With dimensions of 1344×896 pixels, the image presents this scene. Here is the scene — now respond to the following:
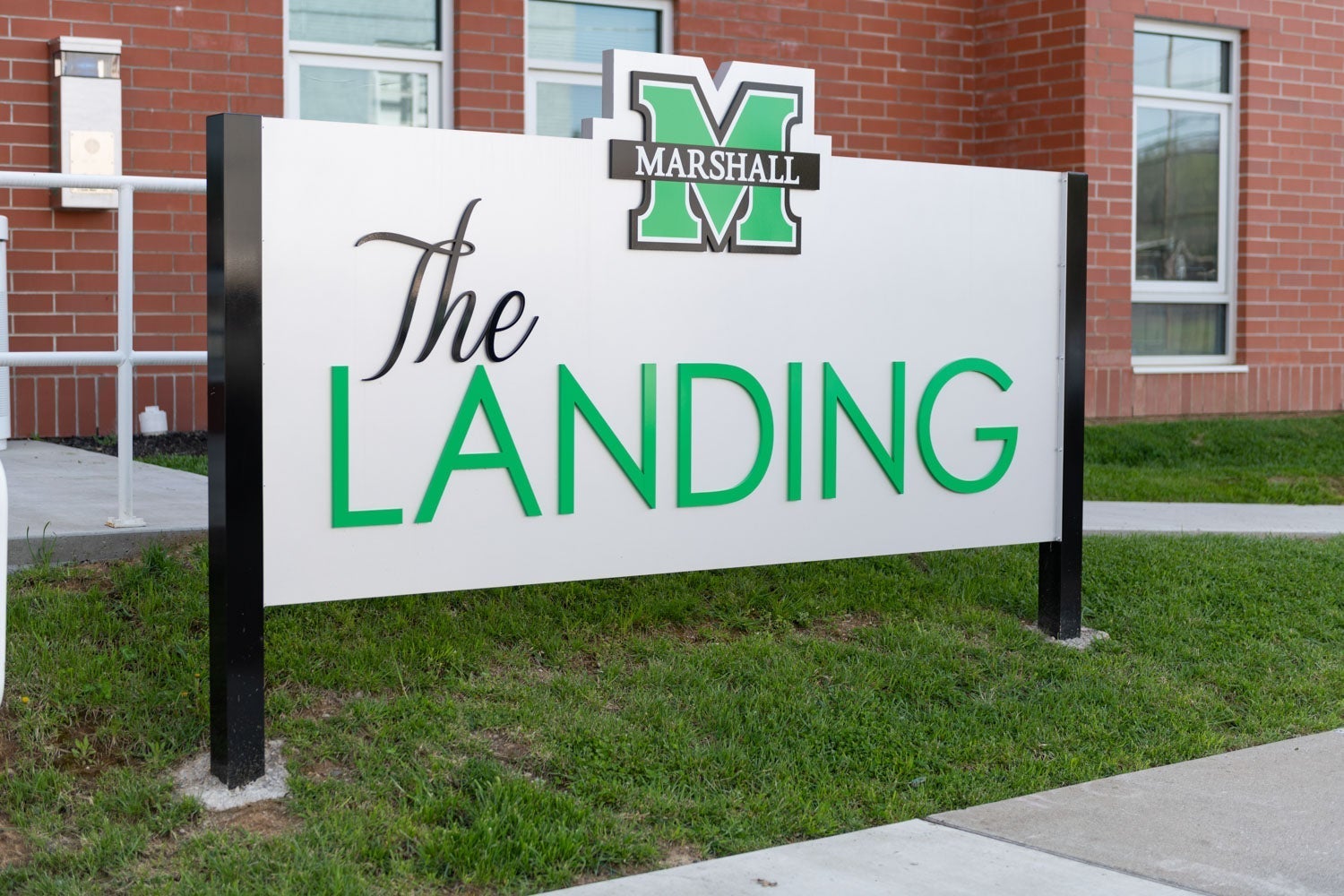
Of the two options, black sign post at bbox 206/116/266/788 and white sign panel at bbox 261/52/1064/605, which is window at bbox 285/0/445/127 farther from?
black sign post at bbox 206/116/266/788

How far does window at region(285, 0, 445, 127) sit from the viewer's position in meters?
9.37

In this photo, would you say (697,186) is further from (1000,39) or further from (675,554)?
(1000,39)

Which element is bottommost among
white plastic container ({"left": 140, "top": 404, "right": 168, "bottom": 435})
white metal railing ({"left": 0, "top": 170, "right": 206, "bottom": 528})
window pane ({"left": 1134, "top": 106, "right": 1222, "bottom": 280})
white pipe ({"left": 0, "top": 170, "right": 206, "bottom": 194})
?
white plastic container ({"left": 140, "top": 404, "right": 168, "bottom": 435})

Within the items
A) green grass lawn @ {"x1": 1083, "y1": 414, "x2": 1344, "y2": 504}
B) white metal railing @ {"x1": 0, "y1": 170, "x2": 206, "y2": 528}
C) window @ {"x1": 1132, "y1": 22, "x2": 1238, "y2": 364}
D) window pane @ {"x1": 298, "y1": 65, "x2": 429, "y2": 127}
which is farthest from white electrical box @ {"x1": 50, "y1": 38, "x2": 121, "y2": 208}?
window @ {"x1": 1132, "y1": 22, "x2": 1238, "y2": 364}

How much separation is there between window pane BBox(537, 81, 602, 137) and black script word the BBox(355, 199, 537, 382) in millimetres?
5737

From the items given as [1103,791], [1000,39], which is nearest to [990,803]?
[1103,791]

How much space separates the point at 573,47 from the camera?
33.4 feet

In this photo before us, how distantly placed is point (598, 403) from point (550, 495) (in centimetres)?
32

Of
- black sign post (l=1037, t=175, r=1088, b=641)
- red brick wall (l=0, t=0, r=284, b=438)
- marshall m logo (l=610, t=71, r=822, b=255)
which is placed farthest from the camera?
red brick wall (l=0, t=0, r=284, b=438)

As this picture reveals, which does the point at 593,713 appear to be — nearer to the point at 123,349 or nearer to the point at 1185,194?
the point at 123,349

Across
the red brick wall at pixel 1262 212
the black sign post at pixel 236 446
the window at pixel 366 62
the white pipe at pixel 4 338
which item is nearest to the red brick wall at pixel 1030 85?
the red brick wall at pixel 1262 212

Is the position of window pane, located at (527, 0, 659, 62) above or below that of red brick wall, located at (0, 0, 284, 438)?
above

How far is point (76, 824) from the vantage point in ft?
12.2

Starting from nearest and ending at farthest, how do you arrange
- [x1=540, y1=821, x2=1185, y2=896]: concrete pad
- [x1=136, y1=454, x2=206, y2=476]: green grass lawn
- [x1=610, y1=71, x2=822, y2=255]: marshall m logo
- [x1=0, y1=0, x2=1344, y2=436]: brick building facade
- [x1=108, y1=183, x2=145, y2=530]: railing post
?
[x1=540, y1=821, x2=1185, y2=896]: concrete pad
[x1=610, y1=71, x2=822, y2=255]: marshall m logo
[x1=108, y1=183, x2=145, y2=530]: railing post
[x1=136, y1=454, x2=206, y2=476]: green grass lawn
[x1=0, y1=0, x2=1344, y2=436]: brick building facade
